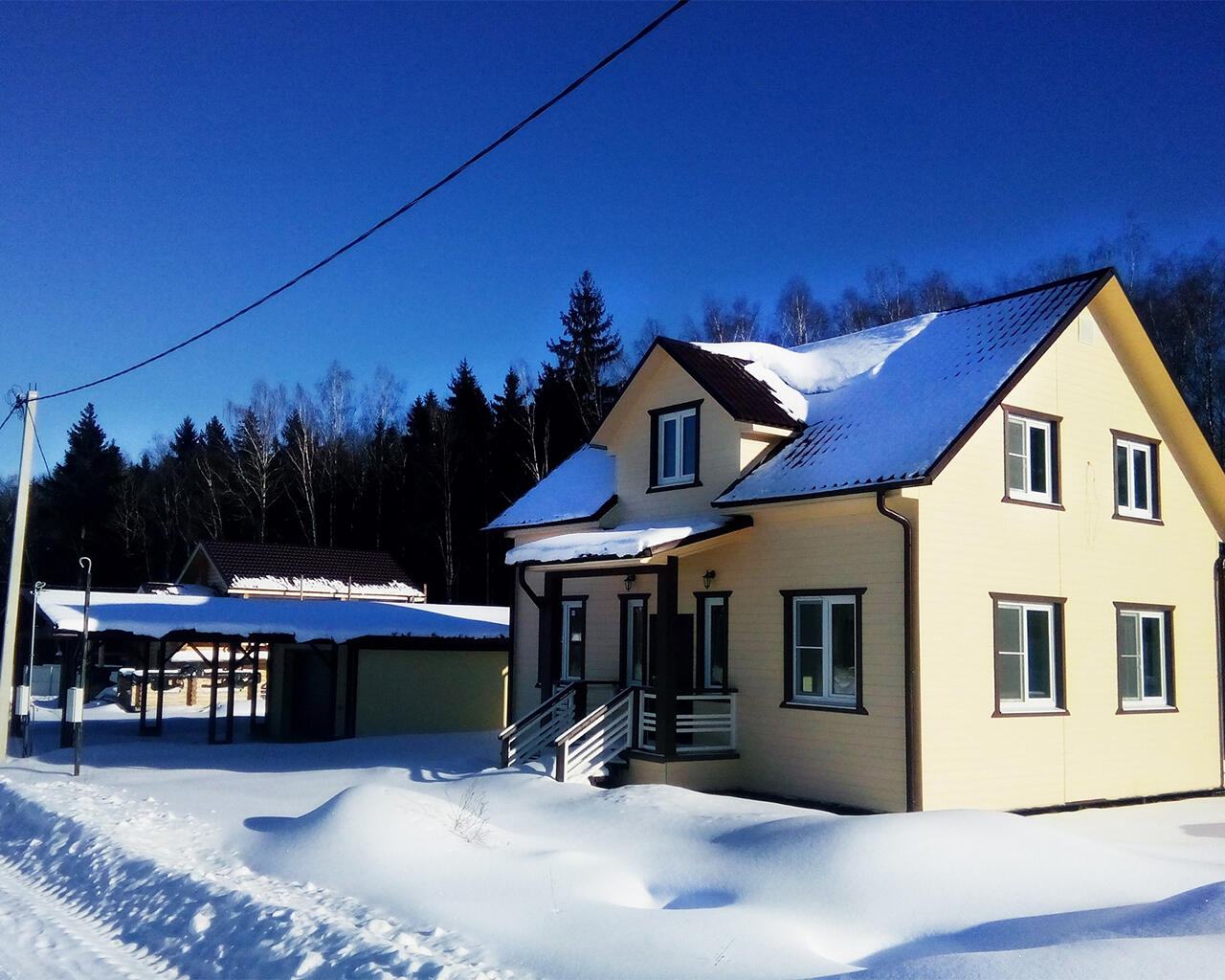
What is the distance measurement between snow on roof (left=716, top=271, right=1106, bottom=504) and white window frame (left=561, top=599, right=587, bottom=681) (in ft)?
14.5

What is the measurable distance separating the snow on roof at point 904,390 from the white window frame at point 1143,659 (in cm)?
423

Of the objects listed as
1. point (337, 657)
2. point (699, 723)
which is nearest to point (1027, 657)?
point (699, 723)

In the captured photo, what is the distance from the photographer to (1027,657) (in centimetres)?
1465

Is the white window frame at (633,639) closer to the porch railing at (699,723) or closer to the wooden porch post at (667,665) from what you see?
the porch railing at (699,723)

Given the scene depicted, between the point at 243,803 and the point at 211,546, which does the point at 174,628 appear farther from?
the point at 211,546

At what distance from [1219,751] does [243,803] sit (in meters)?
14.4

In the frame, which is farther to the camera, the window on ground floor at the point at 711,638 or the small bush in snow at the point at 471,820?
the window on ground floor at the point at 711,638

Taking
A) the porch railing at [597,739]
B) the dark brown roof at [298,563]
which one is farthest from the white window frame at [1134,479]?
the dark brown roof at [298,563]

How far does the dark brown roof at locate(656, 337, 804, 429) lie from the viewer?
1634 cm

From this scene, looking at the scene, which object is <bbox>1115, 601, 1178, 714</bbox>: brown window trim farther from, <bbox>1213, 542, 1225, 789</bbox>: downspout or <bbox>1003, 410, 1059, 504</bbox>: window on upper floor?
<bbox>1003, 410, 1059, 504</bbox>: window on upper floor

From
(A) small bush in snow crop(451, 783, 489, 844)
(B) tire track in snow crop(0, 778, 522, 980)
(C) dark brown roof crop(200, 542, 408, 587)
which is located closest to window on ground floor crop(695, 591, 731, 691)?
(A) small bush in snow crop(451, 783, 489, 844)

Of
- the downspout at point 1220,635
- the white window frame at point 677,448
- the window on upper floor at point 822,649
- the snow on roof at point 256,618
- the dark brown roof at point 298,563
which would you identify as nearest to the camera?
the window on upper floor at point 822,649

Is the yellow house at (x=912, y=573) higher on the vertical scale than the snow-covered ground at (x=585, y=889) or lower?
A: higher

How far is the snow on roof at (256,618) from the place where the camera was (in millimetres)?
21844
